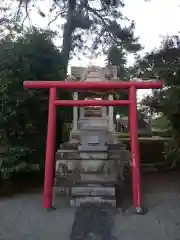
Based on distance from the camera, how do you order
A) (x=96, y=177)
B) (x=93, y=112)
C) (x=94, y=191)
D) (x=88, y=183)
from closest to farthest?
(x=94, y=191)
(x=88, y=183)
(x=96, y=177)
(x=93, y=112)

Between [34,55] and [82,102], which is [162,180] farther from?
[34,55]

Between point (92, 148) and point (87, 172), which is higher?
point (92, 148)

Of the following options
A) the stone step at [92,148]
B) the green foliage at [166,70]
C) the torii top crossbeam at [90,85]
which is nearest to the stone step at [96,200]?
the stone step at [92,148]

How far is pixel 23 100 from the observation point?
5590 millimetres

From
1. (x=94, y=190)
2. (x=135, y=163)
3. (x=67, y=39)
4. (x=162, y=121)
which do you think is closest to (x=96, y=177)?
(x=94, y=190)

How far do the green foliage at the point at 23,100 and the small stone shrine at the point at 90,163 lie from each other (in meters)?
0.81

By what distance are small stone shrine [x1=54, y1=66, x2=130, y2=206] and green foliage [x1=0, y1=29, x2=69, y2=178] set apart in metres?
0.81

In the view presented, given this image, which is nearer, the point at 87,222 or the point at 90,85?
the point at 87,222

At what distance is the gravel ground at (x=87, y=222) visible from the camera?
361 centimetres

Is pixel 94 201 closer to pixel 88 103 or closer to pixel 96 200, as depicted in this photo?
pixel 96 200

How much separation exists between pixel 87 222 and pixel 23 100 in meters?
2.79

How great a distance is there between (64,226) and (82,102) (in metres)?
1.97

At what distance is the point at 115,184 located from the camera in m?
4.79

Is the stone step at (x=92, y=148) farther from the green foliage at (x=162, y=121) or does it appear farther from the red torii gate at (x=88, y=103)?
the green foliage at (x=162, y=121)
